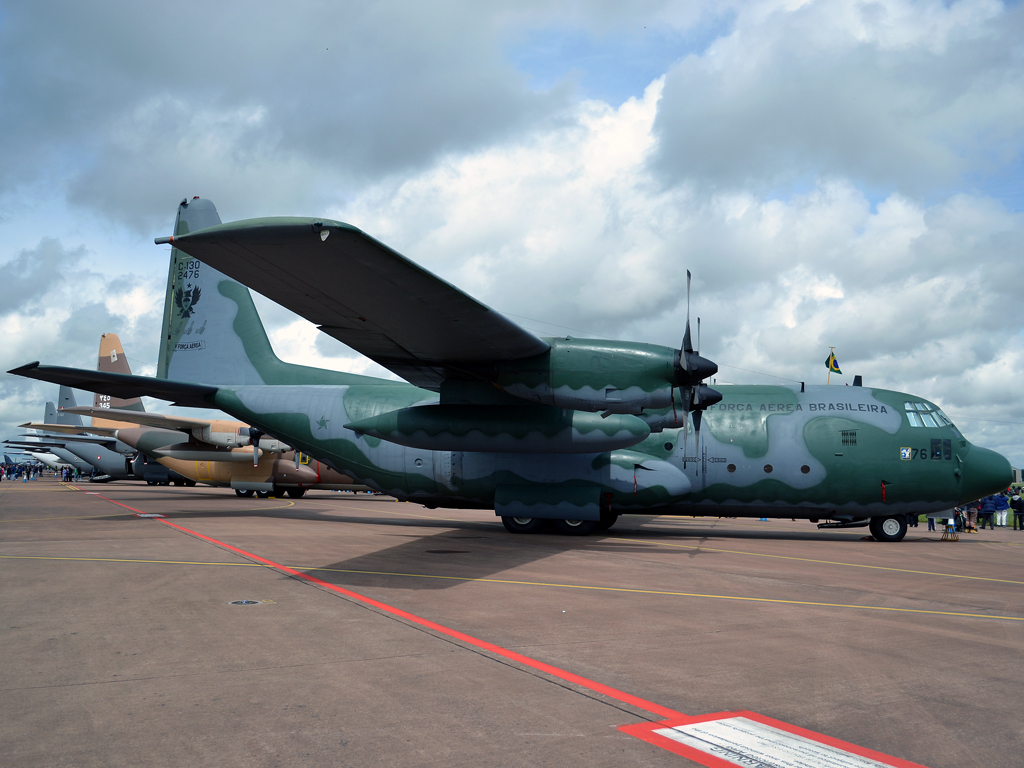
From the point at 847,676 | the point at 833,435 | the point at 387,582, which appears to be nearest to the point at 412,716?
the point at 847,676

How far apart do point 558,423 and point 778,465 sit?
5.96 m

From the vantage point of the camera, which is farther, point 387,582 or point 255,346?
point 255,346

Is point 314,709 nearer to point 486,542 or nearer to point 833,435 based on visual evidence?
point 486,542

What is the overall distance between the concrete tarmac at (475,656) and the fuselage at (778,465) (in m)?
4.08

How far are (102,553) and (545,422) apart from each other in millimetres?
9005

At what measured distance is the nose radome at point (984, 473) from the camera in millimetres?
17062

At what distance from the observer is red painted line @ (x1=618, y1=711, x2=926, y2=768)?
3.94 m

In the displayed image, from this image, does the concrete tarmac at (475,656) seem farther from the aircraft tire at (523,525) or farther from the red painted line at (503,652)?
the aircraft tire at (523,525)

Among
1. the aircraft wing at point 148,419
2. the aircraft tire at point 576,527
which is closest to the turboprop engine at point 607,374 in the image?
the aircraft tire at point 576,527

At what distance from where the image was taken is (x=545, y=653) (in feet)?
20.7

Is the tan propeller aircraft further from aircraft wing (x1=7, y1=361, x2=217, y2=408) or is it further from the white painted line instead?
the white painted line

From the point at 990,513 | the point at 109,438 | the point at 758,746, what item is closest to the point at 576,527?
the point at 758,746

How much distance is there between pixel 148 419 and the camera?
30594mm

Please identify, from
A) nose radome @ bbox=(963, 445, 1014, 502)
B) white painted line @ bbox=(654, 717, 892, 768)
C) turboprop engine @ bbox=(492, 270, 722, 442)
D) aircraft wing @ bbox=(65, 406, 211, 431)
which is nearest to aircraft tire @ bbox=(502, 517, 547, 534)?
turboprop engine @ bbox=(492, 270, 722, 442)
